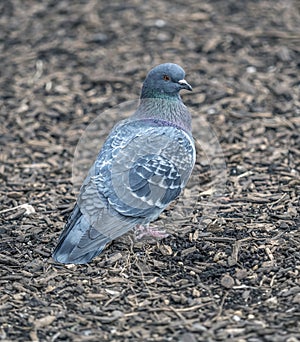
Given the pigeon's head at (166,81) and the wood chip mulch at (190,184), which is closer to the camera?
the wood chip mulch at (190,184)

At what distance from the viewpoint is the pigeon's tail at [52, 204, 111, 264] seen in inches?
234

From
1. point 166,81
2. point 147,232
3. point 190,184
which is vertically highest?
point 166,81

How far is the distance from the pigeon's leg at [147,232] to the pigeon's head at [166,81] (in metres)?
1.33

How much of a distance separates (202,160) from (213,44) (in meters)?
2.71

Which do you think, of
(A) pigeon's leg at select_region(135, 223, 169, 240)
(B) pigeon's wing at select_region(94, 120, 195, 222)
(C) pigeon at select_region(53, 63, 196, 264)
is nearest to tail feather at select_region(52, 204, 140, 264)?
(C) pigeon at select_region(53, 63, 196, 264)

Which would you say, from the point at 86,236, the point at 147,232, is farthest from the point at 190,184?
the point at 86,236

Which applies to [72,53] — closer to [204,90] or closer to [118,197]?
[204,90]

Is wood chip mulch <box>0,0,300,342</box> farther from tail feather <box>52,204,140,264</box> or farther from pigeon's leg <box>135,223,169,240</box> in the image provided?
tail feather <box>52,204,140,264</box>

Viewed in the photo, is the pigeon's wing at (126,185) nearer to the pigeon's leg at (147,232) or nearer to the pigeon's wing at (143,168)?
the pigeon's wing at (143,168)

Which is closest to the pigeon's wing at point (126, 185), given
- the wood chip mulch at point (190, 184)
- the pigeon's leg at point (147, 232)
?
the pigeon's leg at point (147, 232)

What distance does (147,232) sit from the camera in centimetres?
665

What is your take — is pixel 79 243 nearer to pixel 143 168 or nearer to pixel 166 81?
pixel 143 168

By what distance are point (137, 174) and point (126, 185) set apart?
159 mm

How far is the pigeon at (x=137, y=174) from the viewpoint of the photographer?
6047 millimetres
